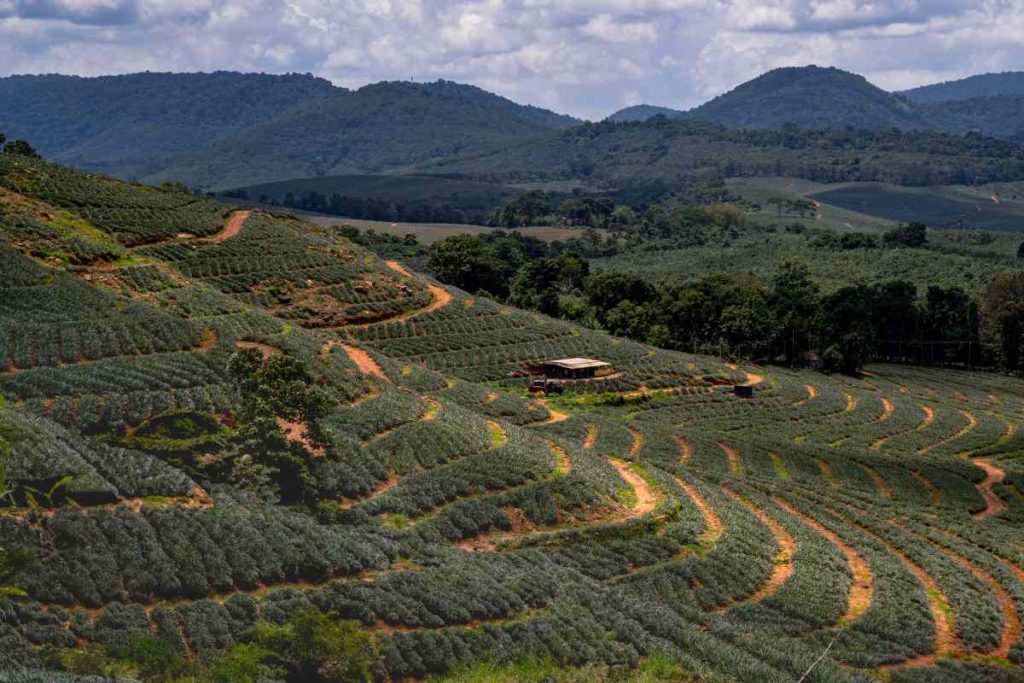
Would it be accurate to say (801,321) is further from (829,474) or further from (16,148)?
(16,148)

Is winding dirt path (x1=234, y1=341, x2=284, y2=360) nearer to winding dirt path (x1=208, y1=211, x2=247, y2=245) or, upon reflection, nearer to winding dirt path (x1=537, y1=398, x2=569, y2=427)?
winding dirt path (x1=537, y1=398, x2=569, y2=427)

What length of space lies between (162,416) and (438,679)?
16.2 metres

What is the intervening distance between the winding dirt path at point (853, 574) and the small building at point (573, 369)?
26.9m

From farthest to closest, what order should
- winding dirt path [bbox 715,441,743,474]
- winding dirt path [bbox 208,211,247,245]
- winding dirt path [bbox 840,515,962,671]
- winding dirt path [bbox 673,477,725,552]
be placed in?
winding dirt path [bbox 208,211,247,245] → winding dirt path [bbox 715,441,743,474] → winding dirt path [bbox 673,477,725,552] → winding dirt path [bbox 840,515,962,671]

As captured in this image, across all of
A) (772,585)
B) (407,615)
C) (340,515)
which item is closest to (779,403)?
(772,585)

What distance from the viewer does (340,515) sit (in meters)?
35.3

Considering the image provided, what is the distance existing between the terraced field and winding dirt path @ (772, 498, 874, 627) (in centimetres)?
12

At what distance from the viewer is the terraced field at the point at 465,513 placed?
2775 centimetres

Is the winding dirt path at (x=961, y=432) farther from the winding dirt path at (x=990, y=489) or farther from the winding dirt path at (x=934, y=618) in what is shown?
the winding dirt path at (x=934, y=618)

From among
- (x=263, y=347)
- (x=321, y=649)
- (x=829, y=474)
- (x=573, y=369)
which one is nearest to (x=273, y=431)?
(x=321, y=649)

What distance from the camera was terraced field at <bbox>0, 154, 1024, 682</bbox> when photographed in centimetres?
2775

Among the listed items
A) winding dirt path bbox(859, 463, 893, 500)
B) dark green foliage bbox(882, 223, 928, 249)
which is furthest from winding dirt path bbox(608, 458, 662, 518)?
dark green foliage bbox(882, 223, 928, 249)

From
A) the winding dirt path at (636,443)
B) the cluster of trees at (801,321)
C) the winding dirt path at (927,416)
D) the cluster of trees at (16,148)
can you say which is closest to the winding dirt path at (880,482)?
the winding dirt path at (636,443)

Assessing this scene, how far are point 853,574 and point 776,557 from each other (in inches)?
104
